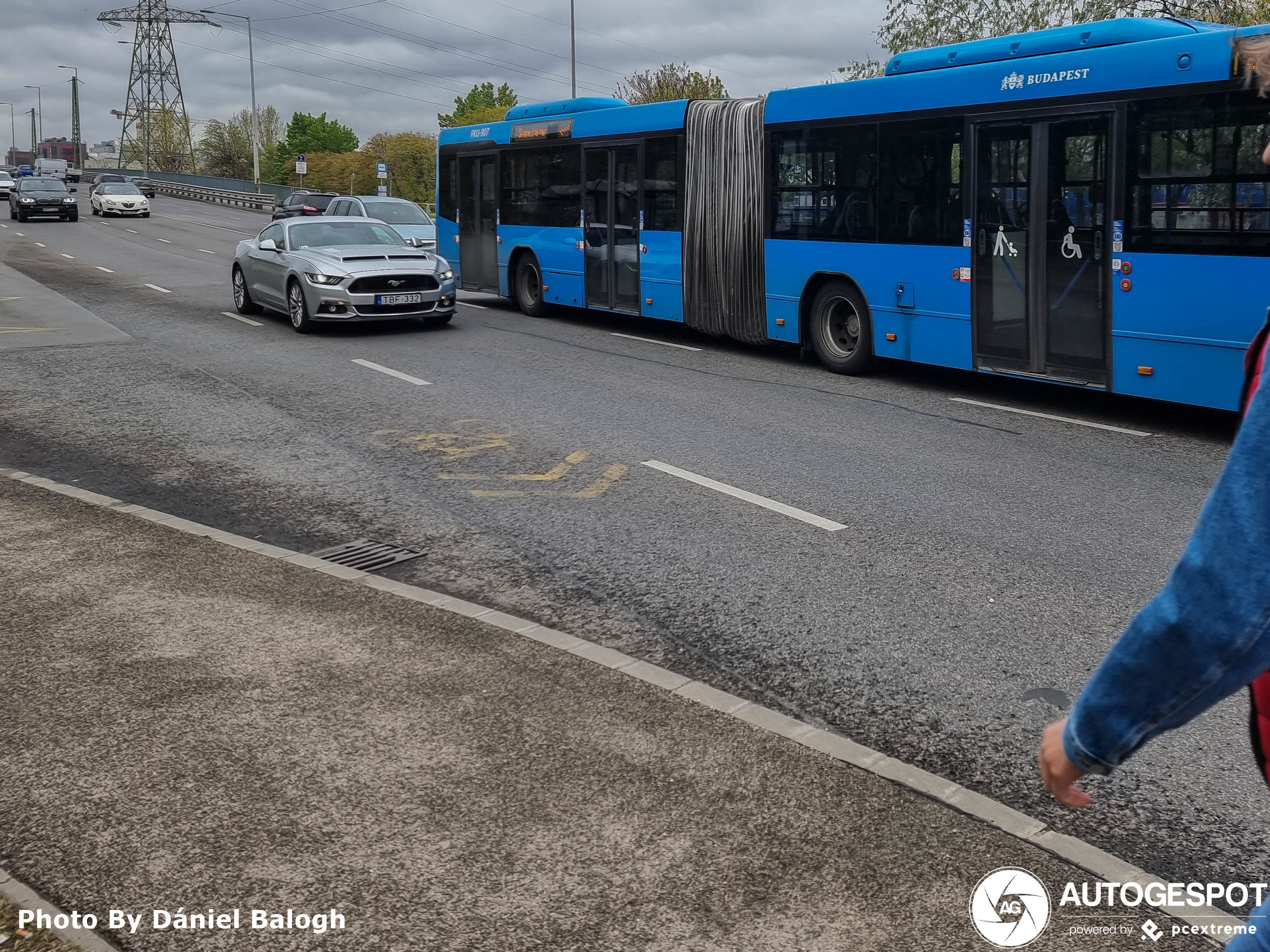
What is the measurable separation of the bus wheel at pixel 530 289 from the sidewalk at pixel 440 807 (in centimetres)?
1430

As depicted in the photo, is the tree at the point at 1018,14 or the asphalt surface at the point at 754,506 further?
the tree at the point at 1018,14

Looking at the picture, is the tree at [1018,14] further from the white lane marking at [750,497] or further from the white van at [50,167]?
the white van at [50,167]

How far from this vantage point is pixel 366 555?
6.98 m

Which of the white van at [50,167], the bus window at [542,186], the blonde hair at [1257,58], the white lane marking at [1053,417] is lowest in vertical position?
the white lane marking at [1053,417]

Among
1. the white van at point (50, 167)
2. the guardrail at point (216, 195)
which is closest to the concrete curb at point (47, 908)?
the guardrail at point (216, 195)

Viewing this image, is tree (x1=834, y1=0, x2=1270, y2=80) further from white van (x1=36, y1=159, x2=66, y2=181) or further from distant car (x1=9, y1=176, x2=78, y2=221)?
white van (x1=36, y1=159, x2=66, y2=181)

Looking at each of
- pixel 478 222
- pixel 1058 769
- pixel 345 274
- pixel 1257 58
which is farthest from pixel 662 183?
pixel 1058 769

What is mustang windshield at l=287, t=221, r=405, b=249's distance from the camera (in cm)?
1755

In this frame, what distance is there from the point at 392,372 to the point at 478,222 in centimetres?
748

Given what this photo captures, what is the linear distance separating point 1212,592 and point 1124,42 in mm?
10224

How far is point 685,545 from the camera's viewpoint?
7.07 meters

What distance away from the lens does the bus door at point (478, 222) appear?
20.1 metres

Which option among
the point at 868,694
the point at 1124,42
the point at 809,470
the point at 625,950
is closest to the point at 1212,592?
the point at 625,950

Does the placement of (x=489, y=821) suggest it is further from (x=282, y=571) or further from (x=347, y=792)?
(x=282, y=571)
